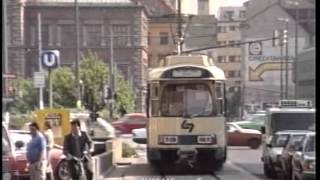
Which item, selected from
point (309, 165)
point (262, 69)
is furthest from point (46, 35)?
point (309, 165)

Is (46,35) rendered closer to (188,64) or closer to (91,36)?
(91,36)

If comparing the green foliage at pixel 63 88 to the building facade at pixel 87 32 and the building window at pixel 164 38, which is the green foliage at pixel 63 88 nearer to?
the building facade at pixel 87 32

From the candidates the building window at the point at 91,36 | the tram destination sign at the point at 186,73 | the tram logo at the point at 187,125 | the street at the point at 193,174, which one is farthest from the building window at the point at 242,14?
the tram logo at the point at 187,125

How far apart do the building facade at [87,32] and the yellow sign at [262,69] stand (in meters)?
4.96

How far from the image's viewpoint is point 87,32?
192 ft

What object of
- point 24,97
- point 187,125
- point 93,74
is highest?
point 93,74

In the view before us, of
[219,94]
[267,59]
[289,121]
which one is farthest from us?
[267,59]

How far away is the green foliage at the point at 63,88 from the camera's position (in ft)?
169

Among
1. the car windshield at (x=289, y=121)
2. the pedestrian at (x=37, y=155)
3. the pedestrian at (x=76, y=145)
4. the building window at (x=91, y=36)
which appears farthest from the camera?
the building window at (x=91, y=36)

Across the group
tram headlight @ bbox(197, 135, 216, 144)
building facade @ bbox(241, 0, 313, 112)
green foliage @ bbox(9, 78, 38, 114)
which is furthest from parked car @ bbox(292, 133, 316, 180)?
green foliage @ bbox(9, 78, 38, 114)

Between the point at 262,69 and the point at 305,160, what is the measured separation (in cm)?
2024

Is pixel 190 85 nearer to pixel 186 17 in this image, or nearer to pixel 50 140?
pixel 50 140

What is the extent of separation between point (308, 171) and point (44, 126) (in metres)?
8.39

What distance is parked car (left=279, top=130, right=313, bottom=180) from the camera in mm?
19681
